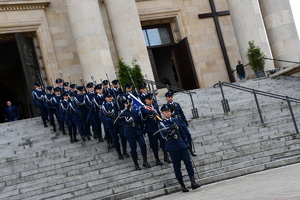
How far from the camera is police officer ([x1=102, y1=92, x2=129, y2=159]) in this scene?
10172 millimetres

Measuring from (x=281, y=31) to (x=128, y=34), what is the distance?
6.95 m

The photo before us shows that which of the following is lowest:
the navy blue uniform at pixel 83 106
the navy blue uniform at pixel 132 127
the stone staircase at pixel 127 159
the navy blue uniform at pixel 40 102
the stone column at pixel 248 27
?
the stone staircase at pixel 127 159

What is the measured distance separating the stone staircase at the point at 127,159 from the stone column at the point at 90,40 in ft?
13.3

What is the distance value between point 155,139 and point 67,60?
9878 mm

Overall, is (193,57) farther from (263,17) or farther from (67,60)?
(67,60)

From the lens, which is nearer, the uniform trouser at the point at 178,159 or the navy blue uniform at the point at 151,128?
→ the uniform trouser at the point at 178,159

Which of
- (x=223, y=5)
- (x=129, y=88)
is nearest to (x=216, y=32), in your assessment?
(x=223, y=5)

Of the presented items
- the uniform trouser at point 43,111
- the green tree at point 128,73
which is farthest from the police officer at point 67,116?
the green tree at point 128,73

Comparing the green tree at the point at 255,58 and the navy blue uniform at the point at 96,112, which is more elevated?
the green tree at the point at 255,58

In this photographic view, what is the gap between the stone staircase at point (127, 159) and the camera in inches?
342

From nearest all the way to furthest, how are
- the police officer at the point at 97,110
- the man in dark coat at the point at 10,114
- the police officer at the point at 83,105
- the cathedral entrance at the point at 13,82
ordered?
the police officer at the point at 97,110
the police officer at the point at 83,105
the man in dark coat at the point at 10,114
the cathedral entrance at the point at 13,82

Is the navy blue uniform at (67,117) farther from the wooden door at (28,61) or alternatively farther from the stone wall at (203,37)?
the stone wall at (203,37)

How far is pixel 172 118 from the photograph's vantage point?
330 inches

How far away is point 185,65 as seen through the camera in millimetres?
21375
